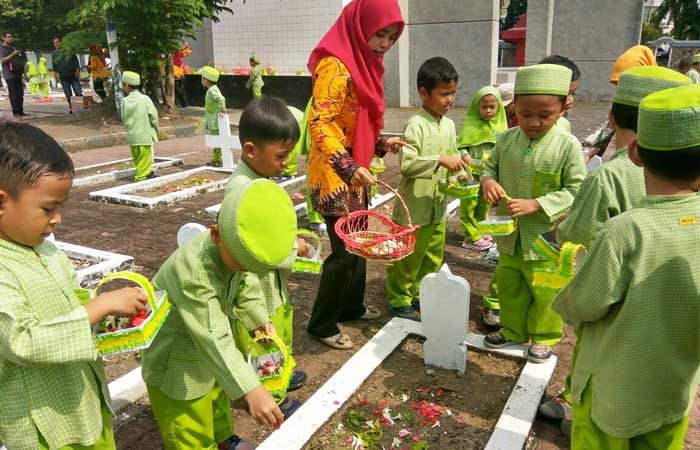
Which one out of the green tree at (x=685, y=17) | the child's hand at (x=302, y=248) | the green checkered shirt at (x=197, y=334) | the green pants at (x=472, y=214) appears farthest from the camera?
the green tree at (x=685, y=17)

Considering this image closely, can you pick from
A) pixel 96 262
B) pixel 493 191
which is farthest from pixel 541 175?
pixel 96 262

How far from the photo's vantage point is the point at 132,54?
13.8m

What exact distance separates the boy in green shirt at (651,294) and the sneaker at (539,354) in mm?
1332

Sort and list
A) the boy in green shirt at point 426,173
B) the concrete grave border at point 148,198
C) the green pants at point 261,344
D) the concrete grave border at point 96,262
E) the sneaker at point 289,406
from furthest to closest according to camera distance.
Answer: the concrete grave border at point 148,198
the concrete grave border at point 96,262
the boy in green shirt at point 426,173
the sneaker at point 289,406
the green pants at point 261,344

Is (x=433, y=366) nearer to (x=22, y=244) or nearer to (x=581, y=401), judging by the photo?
(x=581, y=401)

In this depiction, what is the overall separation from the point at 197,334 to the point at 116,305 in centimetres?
34

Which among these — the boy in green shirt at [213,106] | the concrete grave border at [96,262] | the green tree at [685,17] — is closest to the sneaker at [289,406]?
the concrete grave border at [96,262]

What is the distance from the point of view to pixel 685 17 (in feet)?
116

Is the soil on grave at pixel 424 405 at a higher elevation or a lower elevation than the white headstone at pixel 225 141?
lower

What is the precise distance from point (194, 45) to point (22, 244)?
21607mm

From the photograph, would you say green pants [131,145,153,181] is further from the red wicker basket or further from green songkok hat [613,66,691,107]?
green songkok hat [613,66,691,107]

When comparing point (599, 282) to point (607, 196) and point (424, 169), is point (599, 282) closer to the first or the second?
point (607, 196)

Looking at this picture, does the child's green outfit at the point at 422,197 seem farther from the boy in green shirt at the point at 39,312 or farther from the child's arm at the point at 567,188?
the boy in green shirt at the point at 39,312

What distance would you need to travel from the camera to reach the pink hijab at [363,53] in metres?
3.11
